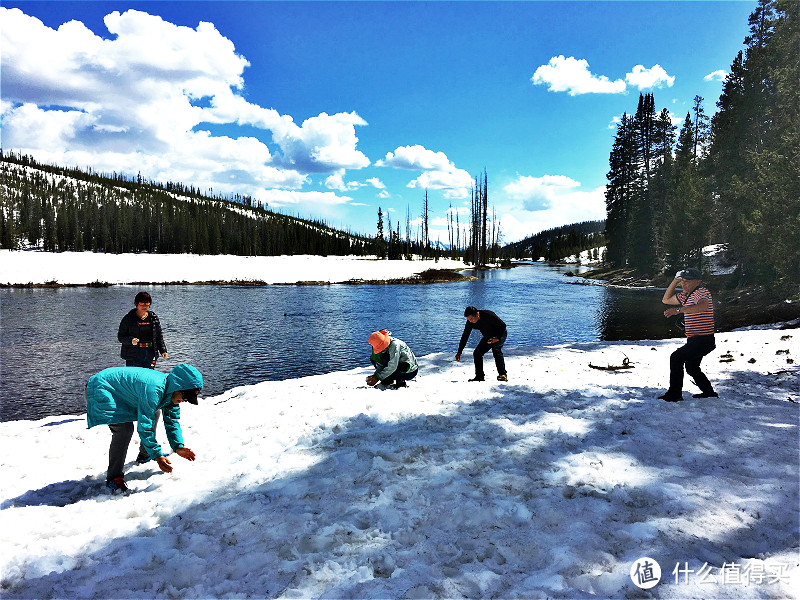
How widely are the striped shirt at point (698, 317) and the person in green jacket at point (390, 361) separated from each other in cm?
537

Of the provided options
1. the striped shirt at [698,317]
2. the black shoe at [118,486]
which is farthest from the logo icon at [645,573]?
the black shoe at [118,486]

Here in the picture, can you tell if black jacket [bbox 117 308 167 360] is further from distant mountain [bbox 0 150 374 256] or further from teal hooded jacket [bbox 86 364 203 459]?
distant mountain [bbox 0 150 374 256]

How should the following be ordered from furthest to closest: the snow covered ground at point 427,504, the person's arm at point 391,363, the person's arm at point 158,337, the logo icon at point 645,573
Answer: the person's arm at point 391,363, the person's arm at point 158,337, the snow covered ground at point 427,504, the logo icon at point 645,573

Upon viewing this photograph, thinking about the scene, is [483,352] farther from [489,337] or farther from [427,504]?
[427,504]

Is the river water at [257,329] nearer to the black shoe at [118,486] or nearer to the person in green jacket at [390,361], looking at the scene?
the person in green jacket at [390,361]

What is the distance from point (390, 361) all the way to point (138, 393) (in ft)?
17.0

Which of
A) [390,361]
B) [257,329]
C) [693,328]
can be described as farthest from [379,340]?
[257,329]

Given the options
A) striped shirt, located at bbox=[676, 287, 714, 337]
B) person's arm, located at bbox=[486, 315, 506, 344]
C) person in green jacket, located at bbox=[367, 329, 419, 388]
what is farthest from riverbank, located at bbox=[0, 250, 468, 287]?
striped shirt, located at bbox=[676, 287, 714, 337]

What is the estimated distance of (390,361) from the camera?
927 cm

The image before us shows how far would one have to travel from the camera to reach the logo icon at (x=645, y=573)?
322 cm

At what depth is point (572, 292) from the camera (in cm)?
4138

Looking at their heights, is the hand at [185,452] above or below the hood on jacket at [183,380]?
below

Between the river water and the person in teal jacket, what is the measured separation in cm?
753

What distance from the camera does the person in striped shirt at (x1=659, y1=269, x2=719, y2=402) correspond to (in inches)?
282
